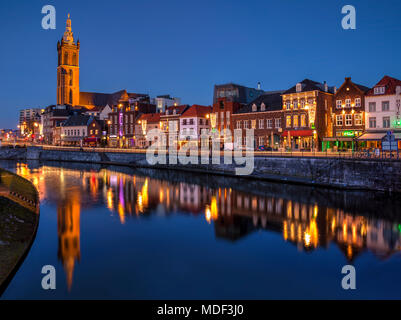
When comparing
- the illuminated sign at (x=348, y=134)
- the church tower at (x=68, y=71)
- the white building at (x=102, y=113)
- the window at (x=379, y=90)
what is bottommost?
the illuminated sign at (x=348, y=134)

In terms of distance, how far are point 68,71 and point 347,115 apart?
141553 mm

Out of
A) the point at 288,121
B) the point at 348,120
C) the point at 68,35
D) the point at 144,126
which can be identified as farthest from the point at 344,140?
the point at 68,35

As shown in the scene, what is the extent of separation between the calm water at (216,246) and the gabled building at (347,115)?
22.1 m

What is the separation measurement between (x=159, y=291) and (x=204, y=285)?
75.9 inches

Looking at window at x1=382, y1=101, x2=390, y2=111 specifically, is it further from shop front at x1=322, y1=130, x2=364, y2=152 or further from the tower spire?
the tower spire

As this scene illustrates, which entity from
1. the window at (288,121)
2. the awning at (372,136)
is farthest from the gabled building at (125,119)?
the awning at (372,136)

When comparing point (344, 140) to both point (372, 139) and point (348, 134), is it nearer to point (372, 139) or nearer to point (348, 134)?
point (348, 134)

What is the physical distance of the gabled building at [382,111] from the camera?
154 feet

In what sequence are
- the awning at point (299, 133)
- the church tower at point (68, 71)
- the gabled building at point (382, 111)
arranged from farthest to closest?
the church tower at point (68, 71), the awning at point (299, 133), the gabled building at point (382, 111)

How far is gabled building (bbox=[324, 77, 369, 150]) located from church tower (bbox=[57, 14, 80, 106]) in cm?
13206

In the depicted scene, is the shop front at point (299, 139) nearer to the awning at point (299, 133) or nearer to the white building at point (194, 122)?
the awning at point (299, 133)

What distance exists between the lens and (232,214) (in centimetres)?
2791

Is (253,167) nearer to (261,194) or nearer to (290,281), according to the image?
(261,194)

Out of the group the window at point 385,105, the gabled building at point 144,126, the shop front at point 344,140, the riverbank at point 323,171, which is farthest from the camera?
the gabled building at point 144,126
